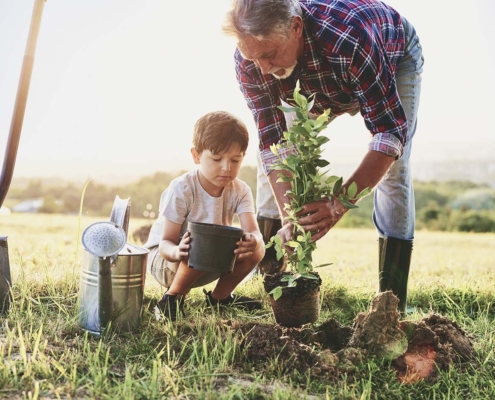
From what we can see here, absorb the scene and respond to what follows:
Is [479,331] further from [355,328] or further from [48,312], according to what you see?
[48,312]

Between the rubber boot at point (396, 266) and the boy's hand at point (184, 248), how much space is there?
1242 millimetres

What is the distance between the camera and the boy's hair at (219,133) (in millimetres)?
2738

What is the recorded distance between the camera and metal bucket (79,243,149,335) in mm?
2449

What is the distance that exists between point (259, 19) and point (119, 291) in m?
1.29

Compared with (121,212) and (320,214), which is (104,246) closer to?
(121,212)

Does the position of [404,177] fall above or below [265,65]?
below

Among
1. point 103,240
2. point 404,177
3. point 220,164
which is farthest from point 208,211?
point 404,177

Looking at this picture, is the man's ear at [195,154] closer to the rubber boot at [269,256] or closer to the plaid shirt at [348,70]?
the plaid shirt at [348,70]

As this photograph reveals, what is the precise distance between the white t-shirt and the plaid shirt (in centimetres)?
23

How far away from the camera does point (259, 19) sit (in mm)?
2383

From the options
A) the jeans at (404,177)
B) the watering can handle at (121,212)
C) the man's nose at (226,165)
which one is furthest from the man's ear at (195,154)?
the jeans at (404,177)

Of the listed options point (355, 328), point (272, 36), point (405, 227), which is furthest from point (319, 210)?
point (405, 227)

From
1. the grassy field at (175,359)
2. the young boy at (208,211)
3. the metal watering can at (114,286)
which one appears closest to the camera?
the grassy field at (175,359)

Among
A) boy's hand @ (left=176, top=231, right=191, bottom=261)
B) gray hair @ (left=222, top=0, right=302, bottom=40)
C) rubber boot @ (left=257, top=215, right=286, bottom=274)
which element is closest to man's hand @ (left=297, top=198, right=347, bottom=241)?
boy's hand @ (left=176, top=231, right=191, bottom=261)
